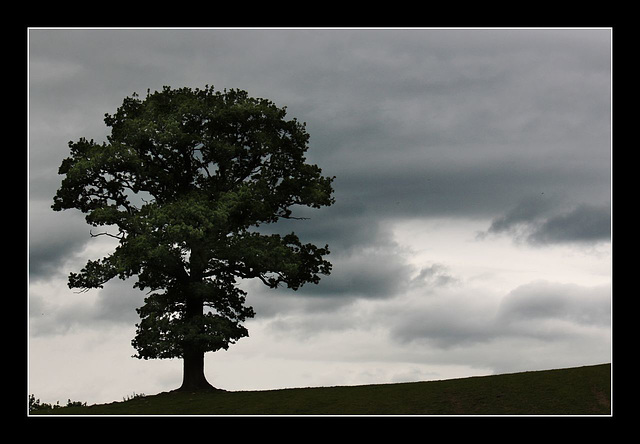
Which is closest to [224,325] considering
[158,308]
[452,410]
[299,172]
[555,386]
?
[158,308]

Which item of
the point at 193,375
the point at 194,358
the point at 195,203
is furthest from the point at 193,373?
the point at 195,203

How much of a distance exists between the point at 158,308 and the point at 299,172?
1144cm

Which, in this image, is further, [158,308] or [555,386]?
[158,308]

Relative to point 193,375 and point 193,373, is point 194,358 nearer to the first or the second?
point 193,373

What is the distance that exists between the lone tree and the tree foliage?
0.20 feet

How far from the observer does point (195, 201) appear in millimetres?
35531

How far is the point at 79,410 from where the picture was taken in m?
33.8

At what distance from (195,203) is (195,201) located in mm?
524

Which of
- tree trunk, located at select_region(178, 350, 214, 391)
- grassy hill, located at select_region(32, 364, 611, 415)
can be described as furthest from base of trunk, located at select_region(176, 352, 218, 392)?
grassy hill, located at select_region(32, 364, 611, 415)

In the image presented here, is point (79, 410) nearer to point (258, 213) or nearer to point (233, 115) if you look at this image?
point (258, 213)

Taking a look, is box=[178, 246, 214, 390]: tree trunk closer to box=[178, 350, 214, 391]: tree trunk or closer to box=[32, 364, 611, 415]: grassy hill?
box=[178, 350, 214, 391]: tree trunk

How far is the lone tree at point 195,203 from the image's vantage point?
35.6 m

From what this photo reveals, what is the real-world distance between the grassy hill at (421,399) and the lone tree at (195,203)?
3.94m

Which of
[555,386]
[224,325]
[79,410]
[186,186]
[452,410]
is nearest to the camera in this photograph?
[452,410]
